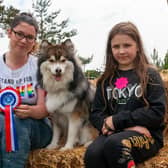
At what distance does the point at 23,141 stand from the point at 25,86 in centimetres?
52

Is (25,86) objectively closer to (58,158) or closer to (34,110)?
(34,110)

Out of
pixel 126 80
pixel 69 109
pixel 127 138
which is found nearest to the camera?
pixel 127 138

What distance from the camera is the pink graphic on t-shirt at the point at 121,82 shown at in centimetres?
266

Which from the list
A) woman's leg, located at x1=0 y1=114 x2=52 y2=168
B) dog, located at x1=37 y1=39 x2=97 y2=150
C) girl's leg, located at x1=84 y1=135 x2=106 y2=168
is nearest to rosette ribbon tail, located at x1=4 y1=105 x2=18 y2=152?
woman's leg, located at x1=0 y1=114 x2=52 y2=168

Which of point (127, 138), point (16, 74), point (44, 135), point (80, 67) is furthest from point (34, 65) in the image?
point (127, 138)

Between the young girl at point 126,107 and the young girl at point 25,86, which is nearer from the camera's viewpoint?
the young girl at point 126,107

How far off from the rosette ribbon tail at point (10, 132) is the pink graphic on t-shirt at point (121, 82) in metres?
0.86

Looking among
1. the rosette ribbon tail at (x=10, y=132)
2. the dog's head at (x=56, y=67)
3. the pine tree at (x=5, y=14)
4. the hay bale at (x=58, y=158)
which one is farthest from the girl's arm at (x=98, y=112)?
the pine tree at (x=5, y=14)

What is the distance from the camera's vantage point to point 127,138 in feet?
7.65

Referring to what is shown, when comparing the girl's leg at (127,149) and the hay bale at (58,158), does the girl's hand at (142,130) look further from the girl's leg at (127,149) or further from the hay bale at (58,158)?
the hay bale at (58,158)

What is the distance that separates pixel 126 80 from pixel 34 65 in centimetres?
93

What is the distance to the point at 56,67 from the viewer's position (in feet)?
10.0

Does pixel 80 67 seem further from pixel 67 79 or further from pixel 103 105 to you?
pixel 103 105

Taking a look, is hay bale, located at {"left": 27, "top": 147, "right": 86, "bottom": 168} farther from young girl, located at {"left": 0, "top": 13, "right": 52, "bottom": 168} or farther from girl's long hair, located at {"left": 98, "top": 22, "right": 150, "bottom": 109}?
girl's long hair, located at {"left": 98, "top": 22, "right": 150, "bottom": 109}
